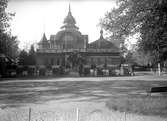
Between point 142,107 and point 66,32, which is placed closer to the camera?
point 142,107

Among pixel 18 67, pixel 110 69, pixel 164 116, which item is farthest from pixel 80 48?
pixel 164 116

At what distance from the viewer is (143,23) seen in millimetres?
14102

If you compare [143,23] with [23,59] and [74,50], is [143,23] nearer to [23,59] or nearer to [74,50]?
[74,50]

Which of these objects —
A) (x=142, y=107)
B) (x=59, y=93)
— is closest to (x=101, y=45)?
(x=59, y=93)

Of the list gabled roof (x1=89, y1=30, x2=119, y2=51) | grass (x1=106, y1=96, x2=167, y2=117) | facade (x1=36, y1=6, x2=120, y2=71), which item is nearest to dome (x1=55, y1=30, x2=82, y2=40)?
facade (x1=36, y1=6, x2=120, y2=71)

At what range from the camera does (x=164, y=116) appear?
872 centimetres

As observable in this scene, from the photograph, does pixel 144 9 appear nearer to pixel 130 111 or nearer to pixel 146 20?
pixel 146 20

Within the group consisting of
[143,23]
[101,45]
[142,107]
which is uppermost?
[101,45]

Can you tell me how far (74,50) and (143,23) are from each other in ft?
130

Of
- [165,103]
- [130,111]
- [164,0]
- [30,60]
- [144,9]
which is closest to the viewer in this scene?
[130,111]

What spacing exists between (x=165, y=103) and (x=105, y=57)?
45578mm

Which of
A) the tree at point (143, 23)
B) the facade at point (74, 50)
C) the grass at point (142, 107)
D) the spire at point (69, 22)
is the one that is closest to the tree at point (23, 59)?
the facade at point (74, 50)

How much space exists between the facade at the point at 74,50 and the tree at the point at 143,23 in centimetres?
3671

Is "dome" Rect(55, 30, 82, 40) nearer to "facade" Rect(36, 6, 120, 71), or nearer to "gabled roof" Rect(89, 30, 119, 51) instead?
"facade" Rect(36, 6, 120, 71)
